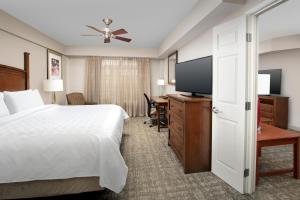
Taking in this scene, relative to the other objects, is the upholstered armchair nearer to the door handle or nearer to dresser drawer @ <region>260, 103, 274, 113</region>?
the door handle

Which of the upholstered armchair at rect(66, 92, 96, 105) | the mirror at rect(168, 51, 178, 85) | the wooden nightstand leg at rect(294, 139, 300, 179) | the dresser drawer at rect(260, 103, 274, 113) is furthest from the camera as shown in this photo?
the upholstered armchair at rect(66, 92, 96, 105)

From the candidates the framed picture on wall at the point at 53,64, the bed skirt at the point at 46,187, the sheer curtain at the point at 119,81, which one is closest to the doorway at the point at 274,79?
the bed skirt at the point at 46,187

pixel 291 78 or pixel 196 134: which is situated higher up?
pixel 291 78

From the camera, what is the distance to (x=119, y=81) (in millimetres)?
6406

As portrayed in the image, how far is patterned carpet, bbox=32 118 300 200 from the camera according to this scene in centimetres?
197

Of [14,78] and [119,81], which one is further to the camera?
[119,81]

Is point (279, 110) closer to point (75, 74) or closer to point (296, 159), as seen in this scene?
point (296, 159)

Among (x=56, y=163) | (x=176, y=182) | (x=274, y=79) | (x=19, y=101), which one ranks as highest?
(x=274, y=79)

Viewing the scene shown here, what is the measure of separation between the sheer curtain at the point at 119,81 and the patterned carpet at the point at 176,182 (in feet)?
11.0

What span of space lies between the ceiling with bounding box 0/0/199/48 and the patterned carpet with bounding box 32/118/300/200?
98.8 inches

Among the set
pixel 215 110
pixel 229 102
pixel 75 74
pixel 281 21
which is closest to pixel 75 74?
pixel 75 74

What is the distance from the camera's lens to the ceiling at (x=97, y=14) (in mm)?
2814

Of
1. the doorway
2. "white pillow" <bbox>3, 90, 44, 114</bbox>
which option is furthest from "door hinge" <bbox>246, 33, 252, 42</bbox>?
"white pillow" <bbox>3, 90, 44, 114</bbox>

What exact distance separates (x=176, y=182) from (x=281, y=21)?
3.73 m
